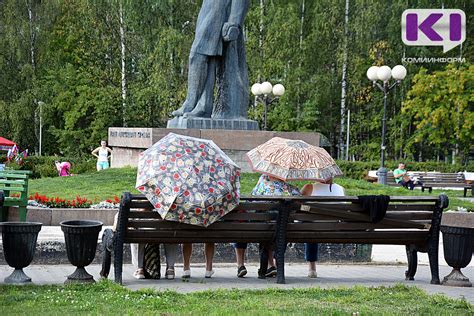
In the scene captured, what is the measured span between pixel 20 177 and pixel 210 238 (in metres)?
6.24

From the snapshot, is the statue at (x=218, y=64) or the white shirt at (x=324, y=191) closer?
the white shirt at (x=324, y=191)

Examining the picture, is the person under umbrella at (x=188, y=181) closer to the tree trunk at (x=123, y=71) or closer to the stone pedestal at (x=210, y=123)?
the stone pedestal at (x=210, y=123)

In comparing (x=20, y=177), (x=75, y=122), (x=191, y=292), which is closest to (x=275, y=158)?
(x=191, y=292)

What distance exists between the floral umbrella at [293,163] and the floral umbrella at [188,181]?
61 centimetres

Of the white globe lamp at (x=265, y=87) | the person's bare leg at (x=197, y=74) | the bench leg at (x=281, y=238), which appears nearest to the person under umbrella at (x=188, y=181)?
the bench leg at (x=281, y=238)

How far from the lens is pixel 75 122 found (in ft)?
142

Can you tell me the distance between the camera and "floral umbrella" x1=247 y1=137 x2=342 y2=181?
9188 mm

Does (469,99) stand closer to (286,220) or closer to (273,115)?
(273,115)

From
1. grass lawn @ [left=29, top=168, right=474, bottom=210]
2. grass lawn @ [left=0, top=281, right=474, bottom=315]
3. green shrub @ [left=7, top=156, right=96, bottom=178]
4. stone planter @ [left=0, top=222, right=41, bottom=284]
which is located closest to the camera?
grass lawn @ [left=0, top=281, right=474, bottom=315]

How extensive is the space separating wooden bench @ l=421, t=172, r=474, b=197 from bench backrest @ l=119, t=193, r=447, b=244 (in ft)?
63.8

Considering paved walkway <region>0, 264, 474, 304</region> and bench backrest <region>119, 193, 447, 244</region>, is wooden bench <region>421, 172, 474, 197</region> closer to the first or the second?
paved walkway <region>0, 264, 474, 304</region>

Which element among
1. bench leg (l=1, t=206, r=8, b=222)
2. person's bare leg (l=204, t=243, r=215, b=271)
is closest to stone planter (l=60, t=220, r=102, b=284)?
person's bare leg (l=204, t=243, r=215, b=271)

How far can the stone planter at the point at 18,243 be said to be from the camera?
324 inches

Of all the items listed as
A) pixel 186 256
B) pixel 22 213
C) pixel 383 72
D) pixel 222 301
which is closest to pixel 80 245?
pixel 186 256
